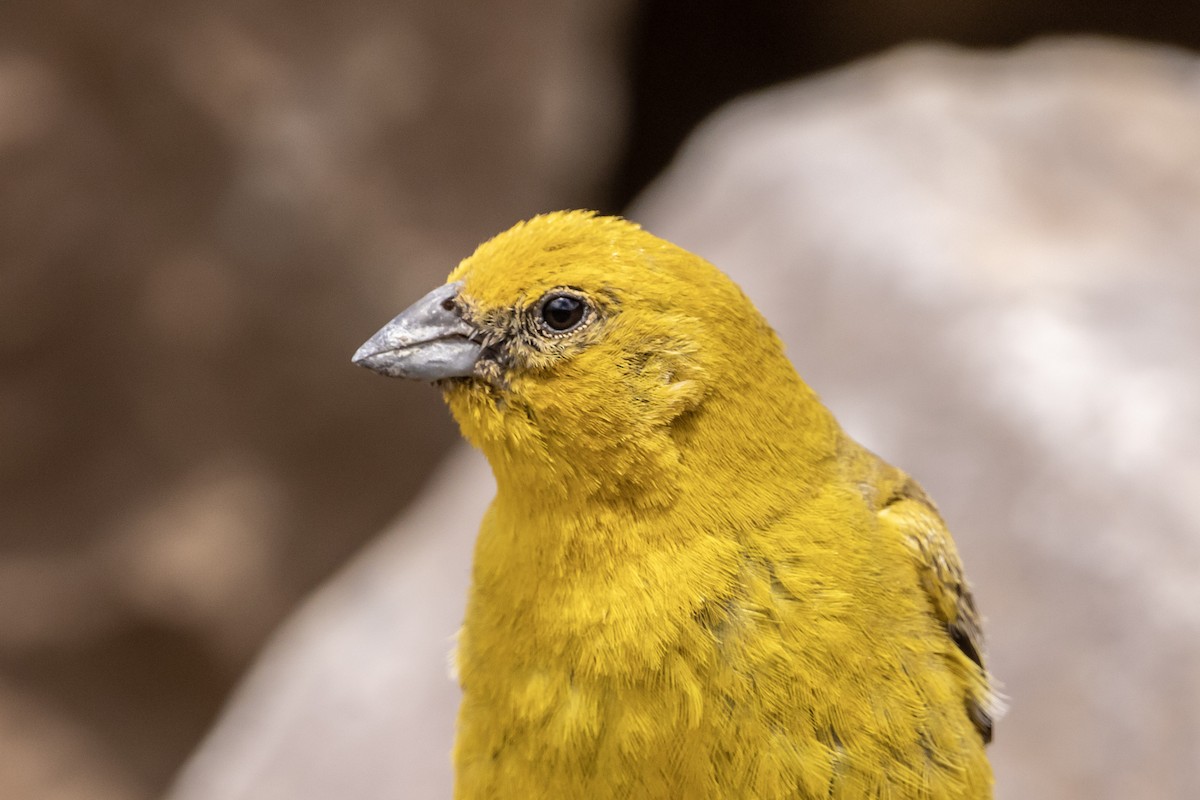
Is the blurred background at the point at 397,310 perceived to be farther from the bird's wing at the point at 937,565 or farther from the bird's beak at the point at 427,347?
the bird's beak at the point at 427,347

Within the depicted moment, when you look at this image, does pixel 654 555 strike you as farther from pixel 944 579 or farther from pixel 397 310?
pixel 397 310

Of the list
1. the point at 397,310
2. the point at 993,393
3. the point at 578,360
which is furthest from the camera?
the point at 397,310

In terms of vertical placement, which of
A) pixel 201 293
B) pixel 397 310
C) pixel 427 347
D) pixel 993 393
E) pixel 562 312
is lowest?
pixel 427 347

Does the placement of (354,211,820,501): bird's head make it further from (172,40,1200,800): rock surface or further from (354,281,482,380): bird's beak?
(172,40,1200,800): rock surface

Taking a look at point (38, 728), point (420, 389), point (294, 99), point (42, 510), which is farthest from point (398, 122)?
point (38, 728)

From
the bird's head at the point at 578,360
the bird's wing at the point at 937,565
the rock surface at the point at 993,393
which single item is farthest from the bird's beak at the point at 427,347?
the rock surface at the point at 993,393

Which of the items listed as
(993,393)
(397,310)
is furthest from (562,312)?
(397,310)

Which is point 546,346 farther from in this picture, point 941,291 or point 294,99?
point 294,99
